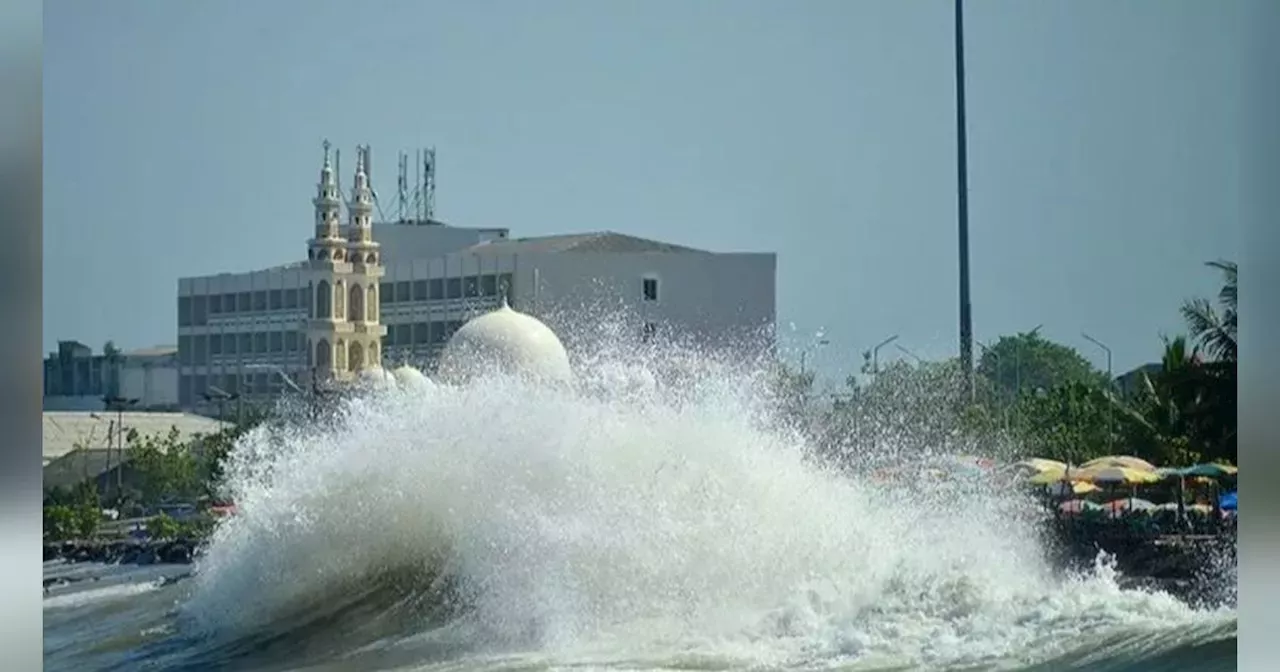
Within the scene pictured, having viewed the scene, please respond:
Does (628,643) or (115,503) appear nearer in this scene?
(628,643)

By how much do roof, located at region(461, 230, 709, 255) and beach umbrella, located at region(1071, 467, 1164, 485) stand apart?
93.7 inches

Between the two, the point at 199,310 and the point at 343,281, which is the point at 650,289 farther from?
the point at 199,310

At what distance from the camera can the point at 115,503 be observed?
1008 cm

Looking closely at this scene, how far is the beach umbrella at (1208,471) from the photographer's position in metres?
10.6

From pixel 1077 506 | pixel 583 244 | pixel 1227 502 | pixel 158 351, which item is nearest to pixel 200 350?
pixel 158 351

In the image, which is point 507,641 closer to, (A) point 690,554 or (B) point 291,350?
(A) point 690,554

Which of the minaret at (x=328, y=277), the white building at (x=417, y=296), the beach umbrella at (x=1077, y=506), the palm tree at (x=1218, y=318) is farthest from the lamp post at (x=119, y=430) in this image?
the palm tree at (x=1218, y=318)

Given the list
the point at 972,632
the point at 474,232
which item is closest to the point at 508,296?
the point at 474,232

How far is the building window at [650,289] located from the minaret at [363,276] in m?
1.28

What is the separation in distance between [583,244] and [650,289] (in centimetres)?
40

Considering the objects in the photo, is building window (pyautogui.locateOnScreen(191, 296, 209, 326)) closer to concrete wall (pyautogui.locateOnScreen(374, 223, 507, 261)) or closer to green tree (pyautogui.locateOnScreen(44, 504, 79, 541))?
concrete wall (pyautogui.locateOnScreen(374, 223, 507, 261))

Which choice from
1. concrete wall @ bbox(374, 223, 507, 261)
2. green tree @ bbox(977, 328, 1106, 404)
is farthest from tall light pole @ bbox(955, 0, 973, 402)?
concrete wall @ bbox(374, 223, 507, 261)

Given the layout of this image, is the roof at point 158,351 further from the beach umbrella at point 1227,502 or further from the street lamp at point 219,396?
the beach umbrella at point 1227,502

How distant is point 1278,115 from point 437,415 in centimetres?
411
